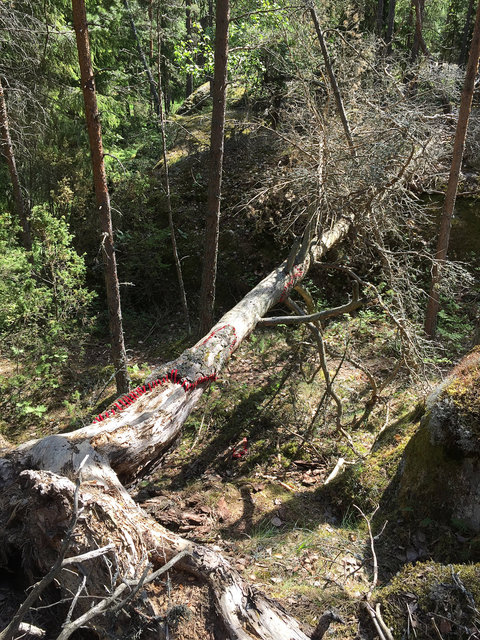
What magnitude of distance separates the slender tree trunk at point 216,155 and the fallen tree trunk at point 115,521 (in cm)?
359

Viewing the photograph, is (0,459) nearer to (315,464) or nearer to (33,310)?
(315,464)

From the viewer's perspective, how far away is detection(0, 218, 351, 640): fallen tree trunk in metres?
2.31

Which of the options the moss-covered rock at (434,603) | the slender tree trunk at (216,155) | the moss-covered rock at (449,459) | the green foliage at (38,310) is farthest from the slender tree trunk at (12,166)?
the moss-covered rock at (434,603)

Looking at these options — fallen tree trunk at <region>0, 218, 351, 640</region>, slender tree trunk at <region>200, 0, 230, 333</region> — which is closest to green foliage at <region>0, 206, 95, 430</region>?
slender tree trunk at <region>200, 0, 230, 333</region>

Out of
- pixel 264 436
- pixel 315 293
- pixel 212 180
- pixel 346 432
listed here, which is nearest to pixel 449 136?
pixel 315 293

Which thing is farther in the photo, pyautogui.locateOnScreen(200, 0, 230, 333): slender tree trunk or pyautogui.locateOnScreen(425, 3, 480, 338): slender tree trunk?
pyautogui.locateOnScreen(425, 3, 480, 338): slender tree trunk

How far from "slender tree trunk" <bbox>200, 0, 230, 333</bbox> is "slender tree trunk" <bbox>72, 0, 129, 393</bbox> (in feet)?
5.35

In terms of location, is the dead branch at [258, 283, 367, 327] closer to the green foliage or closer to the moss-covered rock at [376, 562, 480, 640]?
the moss-covered rock at [376, 562, 480, 640]

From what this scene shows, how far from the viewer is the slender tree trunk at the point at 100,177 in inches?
205

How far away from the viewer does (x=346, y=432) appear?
5676 millimetres

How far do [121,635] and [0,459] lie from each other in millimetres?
1765

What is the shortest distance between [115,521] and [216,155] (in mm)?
5705

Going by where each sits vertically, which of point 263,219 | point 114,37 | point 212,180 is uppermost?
point 114,37

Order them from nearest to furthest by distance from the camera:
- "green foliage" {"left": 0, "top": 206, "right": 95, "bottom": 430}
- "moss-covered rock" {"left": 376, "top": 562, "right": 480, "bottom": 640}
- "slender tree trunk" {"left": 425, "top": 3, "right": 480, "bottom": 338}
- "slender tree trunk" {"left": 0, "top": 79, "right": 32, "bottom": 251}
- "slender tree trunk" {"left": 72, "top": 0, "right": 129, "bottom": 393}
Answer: "moss-covered rock" {"left": 376, "top": 562, "right": 480, "bottom": 640}
"slender tree trunk" {"left": 72, "top": 0, "right": 129, "bottom": 393}
"slender tree trunk" {"left": 425, "top": 3, "right": 480, "bottom": 338}
"green foliage" {"left": 0, "top": 206, "right": 95, "bottom": 430}
"slender tree trunk" {"left": 0, "top": 79, "right": 32, "bottom": 251}
